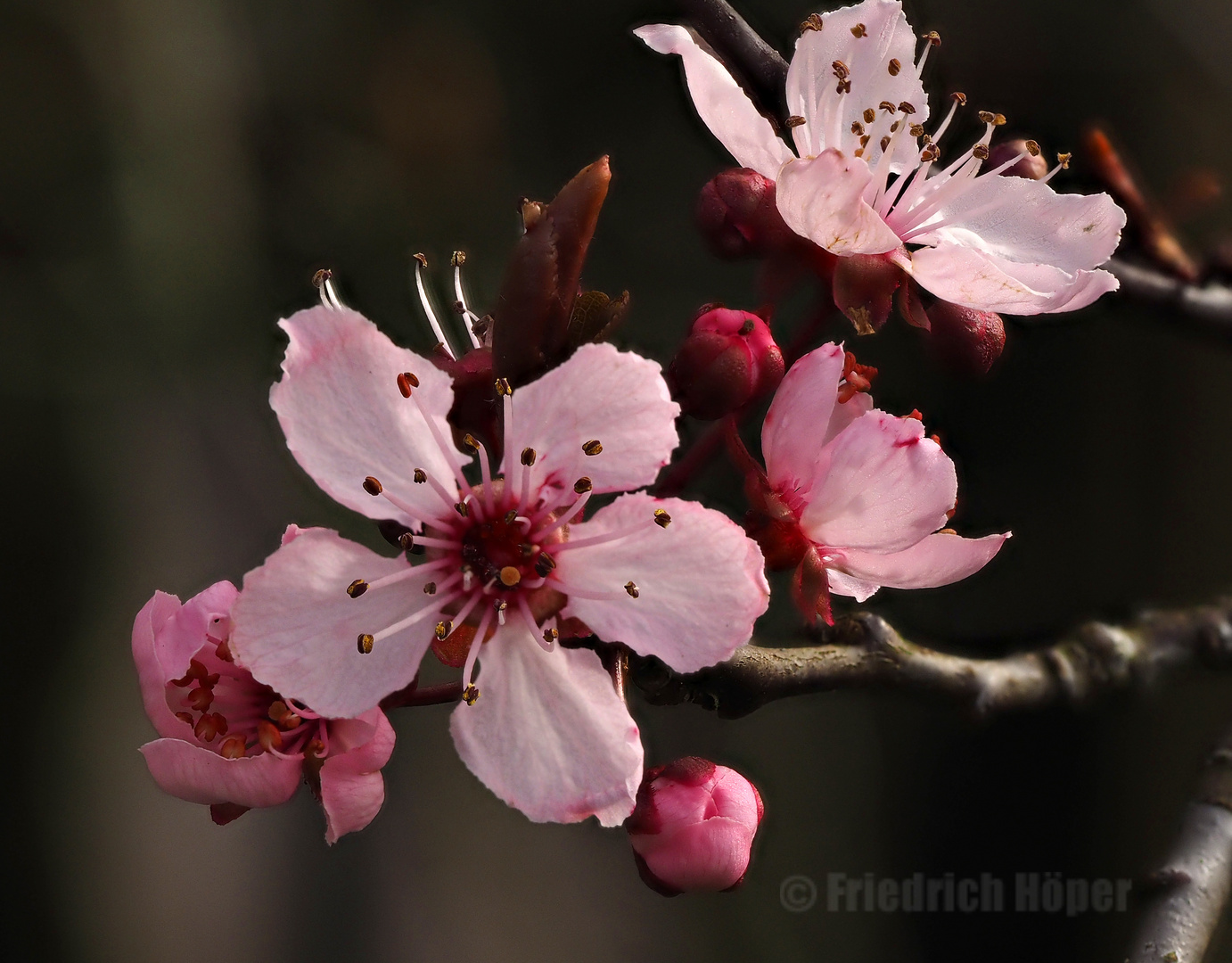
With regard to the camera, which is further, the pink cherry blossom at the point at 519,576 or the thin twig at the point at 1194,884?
the thin twig at the point at 1194,884

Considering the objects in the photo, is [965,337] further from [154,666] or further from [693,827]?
[154,666]

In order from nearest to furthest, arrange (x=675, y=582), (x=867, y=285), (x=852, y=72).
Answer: (x=675, y=582), (x=867, y=285), (x=852, y=72)

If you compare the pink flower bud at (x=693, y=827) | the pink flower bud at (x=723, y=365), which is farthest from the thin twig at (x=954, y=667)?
the pink flower bud at (x=723, y=365)

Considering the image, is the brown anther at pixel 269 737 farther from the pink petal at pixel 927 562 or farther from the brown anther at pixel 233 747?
the pink petal at pixel 927 562

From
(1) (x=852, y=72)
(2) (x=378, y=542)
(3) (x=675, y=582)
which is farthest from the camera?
(2) (x=378, y=542)

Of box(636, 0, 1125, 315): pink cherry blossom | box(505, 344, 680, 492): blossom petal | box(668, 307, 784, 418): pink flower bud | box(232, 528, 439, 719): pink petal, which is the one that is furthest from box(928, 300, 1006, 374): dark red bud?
box(232, 528, 439, 719): pink petal

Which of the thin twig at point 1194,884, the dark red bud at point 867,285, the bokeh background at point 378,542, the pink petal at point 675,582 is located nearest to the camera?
the pink petal at point 675,582

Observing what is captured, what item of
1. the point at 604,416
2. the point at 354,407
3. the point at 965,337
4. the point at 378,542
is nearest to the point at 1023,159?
the point at 965,337

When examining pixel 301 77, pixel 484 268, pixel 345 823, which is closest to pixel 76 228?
pixel 301 77
